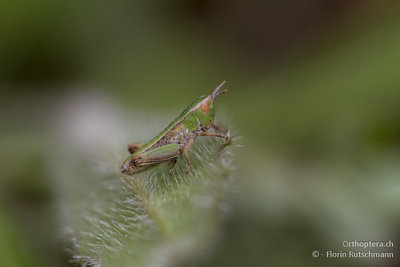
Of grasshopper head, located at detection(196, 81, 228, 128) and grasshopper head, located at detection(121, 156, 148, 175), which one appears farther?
grasshopper head, located at detection(196, 81, 228, 128)

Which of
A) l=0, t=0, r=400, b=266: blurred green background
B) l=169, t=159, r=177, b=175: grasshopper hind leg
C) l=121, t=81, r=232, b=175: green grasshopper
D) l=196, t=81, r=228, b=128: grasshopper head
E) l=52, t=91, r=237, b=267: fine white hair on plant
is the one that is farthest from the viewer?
l=0, t=0, r=400, b=266: blurred green background

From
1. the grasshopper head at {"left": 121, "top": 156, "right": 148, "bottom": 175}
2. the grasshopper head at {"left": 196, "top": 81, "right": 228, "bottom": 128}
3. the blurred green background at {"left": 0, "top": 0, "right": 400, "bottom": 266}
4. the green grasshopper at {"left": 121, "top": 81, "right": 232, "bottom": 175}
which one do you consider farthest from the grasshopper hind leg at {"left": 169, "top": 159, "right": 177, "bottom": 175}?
the blurred green background at {"left": 0, "top": 0, "right": 400, "bottom": 266}

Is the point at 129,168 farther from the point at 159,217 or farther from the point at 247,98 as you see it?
the point at 247,98

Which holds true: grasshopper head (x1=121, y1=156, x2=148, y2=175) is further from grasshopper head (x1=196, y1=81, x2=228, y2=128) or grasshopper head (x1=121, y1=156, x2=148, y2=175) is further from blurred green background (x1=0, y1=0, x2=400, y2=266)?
blurred green background (x1=0, y1=0, x2=400, y2=266)

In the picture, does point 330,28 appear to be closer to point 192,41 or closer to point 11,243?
point 192,41

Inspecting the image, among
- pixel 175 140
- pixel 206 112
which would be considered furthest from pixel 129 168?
pixel 206 112

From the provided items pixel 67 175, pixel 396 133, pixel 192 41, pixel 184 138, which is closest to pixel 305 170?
pixel 396 133
